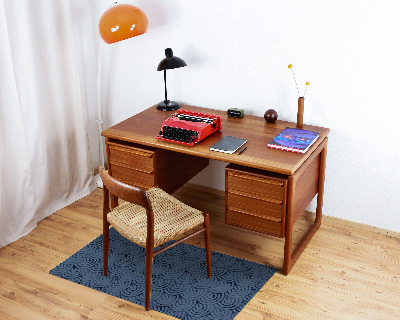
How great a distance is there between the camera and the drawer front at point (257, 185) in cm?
237

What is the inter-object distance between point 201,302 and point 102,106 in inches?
73.8

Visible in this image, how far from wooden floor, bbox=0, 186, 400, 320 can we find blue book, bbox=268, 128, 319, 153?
0.66m

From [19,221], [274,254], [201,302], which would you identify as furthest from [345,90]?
[19,221]

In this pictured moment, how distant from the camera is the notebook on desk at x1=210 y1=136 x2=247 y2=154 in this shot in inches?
98.4

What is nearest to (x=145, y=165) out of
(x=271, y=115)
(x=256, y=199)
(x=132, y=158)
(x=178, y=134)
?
(x=132, y=158)

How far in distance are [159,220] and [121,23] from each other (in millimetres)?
1222

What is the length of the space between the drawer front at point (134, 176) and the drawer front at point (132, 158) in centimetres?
3

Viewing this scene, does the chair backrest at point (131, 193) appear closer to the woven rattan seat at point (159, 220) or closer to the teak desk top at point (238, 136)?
the woven rattan seat at point (159, 220)

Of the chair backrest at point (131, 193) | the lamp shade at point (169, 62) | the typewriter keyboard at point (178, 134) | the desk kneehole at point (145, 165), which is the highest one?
the lamp shade at point (169, 62)

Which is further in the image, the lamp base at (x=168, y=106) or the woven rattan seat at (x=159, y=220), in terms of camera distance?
the lamp base at (x=168, y=106)

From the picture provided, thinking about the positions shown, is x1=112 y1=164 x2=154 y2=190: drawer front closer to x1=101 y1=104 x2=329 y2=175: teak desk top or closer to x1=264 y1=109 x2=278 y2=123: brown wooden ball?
x1=101 y1=104 x2=329 y2=175: teak desk top

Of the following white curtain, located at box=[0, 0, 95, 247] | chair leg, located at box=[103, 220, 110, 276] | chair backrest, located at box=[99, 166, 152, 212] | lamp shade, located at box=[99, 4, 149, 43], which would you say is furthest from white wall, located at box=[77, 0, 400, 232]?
chair backrest, located at box=[99, 166, 152, 212]

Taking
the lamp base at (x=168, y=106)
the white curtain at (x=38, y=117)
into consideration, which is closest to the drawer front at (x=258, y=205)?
the lamp base at (x=168, y=106)

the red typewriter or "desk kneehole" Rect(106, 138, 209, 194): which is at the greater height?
the red typewriter
